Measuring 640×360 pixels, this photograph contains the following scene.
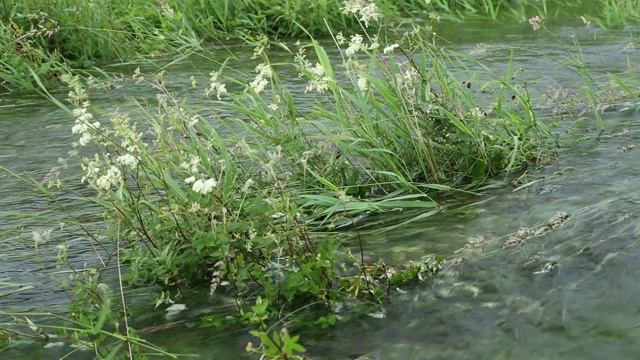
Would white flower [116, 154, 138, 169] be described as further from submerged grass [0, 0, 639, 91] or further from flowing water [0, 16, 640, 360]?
submerged grass [0, 0, 639, 91]

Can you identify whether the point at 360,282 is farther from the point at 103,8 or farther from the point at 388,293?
the point at 103,8

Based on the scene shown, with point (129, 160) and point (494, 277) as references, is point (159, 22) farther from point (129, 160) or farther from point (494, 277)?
point (494, 277)

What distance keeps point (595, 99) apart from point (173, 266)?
9.85 feet

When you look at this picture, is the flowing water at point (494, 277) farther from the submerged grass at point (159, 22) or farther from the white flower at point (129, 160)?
the submerged grass at point (159, 22)

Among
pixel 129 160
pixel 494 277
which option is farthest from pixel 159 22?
pixel 494 277

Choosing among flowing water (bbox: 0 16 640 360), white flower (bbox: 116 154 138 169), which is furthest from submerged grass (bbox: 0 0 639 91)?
white flower (bbox: 116 154 138 169)

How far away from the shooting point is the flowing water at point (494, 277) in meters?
2.60

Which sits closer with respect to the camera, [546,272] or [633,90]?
[546,272]

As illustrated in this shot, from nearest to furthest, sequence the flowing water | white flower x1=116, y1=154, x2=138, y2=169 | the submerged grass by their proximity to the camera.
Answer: the flowing water, white flower x1=116, y1=154, x2=138, y2=169, the submerged grass

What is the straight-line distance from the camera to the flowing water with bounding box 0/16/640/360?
2604 mm

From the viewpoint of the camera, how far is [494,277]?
300 cm

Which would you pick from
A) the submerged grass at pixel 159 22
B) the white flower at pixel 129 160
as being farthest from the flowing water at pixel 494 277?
the submerged grass at pixel 159 22

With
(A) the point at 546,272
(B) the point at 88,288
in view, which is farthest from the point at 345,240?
(B) the point at 88,288

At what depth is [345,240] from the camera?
348cm
